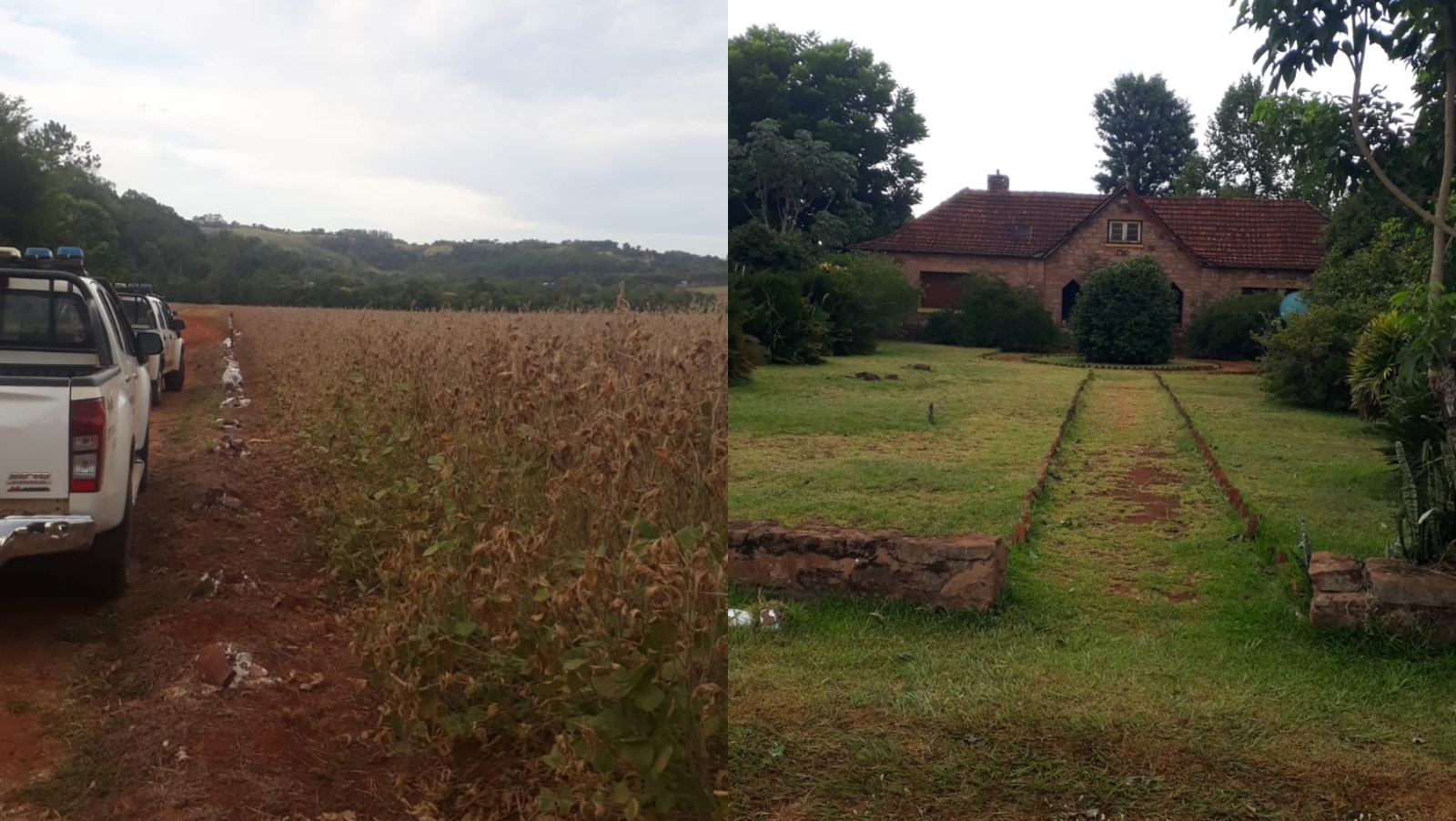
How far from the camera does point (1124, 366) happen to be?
4.54 meters

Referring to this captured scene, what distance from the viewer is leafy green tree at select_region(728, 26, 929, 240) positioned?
3.87m

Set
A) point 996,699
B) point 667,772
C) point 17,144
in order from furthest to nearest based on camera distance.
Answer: point 17,144
point 996,699
point 667,772

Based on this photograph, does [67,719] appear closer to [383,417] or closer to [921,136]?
[383,417]

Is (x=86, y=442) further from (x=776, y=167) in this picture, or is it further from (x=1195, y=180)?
(x=1195, y=180)

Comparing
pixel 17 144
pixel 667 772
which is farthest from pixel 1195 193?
pixel 17 144

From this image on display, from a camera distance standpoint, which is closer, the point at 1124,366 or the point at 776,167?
the point at 776,167

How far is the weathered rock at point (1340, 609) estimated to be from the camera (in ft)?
11.8

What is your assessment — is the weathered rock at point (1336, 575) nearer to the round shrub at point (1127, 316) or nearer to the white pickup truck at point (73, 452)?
the round shrub at point (1127, 316)

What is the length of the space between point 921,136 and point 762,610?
1763 mm

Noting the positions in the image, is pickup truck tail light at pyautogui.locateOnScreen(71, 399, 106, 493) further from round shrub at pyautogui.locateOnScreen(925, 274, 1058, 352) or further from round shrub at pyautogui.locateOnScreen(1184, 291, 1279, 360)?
round shrub at pyautogui.locateOnScreen(1184, 291, 1279, 360)

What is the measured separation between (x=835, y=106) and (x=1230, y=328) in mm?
1692

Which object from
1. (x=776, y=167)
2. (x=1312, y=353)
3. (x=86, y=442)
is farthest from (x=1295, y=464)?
(x=86, y=442)

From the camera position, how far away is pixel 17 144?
13.1 m

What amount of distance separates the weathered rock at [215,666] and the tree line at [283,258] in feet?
6.17
